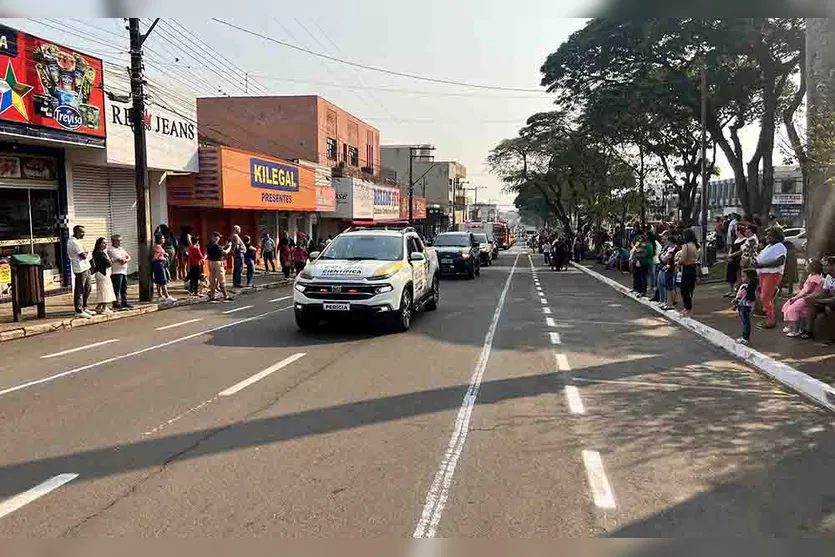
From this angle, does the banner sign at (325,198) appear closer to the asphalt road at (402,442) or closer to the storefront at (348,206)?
the storefront at (348,206)

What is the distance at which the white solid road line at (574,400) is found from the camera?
23.1ft

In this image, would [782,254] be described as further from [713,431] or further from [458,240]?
[458,240]

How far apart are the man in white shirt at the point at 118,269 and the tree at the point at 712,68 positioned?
47.9 ft

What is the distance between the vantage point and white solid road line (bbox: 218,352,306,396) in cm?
771

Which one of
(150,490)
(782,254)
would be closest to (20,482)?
(150,490)

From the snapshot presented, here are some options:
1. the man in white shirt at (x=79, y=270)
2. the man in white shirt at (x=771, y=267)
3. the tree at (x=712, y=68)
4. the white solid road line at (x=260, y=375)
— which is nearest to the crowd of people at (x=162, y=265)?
the man in white shirt at (x=79, y=270)

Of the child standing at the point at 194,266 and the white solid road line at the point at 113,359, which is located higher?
the child standing at the point at 194,266

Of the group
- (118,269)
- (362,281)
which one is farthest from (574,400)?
(118,269)

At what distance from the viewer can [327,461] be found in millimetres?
5398

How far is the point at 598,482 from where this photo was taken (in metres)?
5.01

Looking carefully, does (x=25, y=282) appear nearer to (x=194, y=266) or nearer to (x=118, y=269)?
(x=118, y=269)

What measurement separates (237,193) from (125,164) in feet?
22.0

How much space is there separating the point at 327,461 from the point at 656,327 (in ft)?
32.6

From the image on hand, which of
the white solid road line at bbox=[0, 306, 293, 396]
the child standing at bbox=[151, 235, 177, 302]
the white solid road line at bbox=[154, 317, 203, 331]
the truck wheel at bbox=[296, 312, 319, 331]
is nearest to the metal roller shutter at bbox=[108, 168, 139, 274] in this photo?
the child standing at bbox=[151, 235, 177, 302]
